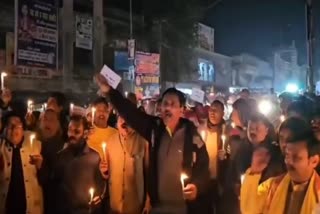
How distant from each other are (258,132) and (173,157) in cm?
99

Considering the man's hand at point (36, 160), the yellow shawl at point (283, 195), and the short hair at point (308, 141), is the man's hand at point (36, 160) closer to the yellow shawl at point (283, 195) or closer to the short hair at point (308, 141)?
the yellow shawl at point (283, 195)

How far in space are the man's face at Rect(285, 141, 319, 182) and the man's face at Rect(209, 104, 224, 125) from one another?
15.8ft

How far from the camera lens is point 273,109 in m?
12.6

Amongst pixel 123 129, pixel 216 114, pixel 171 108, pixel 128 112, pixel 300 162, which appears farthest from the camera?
pixel 216 114

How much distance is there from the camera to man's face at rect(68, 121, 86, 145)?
6.51m

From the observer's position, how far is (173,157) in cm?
581

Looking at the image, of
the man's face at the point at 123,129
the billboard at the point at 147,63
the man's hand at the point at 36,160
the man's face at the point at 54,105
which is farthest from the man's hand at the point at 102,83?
the billboard at the point at 147,63

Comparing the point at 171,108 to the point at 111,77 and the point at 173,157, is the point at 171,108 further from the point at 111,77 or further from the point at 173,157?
the point at 111,77

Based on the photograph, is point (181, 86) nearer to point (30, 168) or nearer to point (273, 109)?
point (273, 109)

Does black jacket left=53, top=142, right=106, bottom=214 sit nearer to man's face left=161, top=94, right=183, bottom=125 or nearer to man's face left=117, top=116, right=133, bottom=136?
man's face left=117, top=116, right=133, bottom=136

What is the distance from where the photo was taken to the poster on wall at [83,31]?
22547 mm

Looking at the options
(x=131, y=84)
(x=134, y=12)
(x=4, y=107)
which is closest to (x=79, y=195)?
(x=4, y=107)

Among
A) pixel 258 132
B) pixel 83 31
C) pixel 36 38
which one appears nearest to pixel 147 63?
pixel 83 31

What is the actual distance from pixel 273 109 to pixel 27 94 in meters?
9.47
